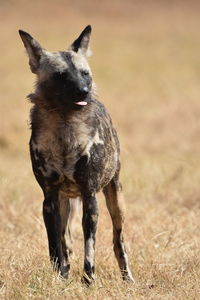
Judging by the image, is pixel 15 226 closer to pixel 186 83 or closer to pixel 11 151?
pixel 11 151

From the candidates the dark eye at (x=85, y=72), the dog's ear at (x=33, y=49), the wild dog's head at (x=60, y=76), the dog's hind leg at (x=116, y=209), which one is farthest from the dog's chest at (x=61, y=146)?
the dog's hind leg at (x=116, y=209)

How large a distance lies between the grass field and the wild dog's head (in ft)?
3.58

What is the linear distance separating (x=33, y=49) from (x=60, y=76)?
32cm

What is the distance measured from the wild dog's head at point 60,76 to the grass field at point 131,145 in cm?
109

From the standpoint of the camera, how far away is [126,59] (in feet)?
79.0

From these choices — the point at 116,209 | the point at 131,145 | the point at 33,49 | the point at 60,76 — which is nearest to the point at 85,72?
the point at 60,76

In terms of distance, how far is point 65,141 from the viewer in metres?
5.07

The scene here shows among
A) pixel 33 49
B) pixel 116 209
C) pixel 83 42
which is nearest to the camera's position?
pixel 33 49

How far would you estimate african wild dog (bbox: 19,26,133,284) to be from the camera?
5035mm

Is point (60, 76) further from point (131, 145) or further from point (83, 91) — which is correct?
point (131, 145)

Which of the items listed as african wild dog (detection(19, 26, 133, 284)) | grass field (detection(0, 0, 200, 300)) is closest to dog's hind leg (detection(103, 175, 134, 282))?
grass field (detection(0, 0, 200, 300))

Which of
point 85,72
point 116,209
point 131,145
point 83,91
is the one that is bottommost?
point 131,145

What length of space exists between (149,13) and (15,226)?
84.4 ft

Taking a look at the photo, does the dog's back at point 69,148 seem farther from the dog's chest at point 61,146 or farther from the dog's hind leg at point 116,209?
the dog's hind leg at point 116,209
